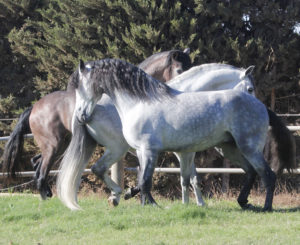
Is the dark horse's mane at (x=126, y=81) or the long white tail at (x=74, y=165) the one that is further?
the long white tail at (x=74, y=165)

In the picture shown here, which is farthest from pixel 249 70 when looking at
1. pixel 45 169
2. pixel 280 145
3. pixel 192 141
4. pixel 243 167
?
pixel 45 169

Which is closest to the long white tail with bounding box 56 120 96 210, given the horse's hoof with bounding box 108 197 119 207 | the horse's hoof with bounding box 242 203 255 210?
the horse's hoof with bounding box 108 197 119 207

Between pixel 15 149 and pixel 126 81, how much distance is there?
319 cm

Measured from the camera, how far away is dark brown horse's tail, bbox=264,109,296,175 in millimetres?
5938

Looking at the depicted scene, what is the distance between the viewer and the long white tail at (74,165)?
6.09m

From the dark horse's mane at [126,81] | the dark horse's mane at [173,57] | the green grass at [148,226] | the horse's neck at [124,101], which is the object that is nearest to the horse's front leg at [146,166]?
the green grass at [148,226]

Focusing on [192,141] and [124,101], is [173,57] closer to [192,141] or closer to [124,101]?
[124,101]

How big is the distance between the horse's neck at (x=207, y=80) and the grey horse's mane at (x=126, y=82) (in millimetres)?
752

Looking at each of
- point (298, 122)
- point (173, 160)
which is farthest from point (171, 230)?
point (298, 122)

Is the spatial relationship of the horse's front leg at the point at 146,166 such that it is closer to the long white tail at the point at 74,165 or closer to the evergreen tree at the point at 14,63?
the long white tail at the point at 74,165

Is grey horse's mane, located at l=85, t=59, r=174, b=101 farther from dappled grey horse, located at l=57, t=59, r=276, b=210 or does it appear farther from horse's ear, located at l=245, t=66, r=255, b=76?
horse's ear, located at l=245, t=66, r=255, b=76

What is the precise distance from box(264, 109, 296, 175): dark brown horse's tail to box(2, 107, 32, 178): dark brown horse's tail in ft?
13.2

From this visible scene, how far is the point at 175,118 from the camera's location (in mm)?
5363

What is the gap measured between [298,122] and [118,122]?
7132mm
